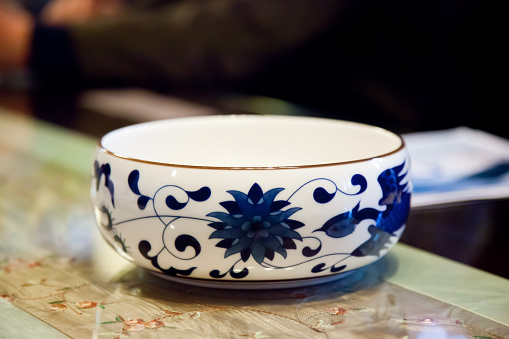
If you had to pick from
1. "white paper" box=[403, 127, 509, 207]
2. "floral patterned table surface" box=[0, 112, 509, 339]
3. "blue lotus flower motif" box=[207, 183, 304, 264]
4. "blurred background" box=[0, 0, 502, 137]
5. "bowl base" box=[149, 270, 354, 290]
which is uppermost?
"blurred background" box=[0, 0, 502, 137]

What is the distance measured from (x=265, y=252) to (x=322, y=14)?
111cm

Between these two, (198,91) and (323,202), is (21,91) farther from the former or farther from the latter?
(323,202)

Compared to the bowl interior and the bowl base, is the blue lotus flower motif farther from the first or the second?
the bowl interior

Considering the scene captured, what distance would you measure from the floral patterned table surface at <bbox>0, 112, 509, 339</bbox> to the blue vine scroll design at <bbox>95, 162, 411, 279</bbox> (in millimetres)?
22

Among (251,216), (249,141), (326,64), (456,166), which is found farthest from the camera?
(326,64)

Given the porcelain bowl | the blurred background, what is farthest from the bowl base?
the blurred background

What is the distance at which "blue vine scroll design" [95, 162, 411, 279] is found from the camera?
1.04ft

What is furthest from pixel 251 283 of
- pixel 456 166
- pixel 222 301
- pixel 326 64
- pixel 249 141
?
pixel 326 64

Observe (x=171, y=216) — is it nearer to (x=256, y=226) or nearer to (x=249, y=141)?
(x=256, y=226)

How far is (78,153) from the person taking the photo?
0.75 m

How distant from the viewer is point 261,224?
0.32m

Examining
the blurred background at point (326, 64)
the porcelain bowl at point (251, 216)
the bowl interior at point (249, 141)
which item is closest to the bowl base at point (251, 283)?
the porcelain bowl at point (251, 216)

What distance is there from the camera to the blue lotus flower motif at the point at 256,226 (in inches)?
12.5

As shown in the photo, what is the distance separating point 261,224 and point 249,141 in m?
0.18
